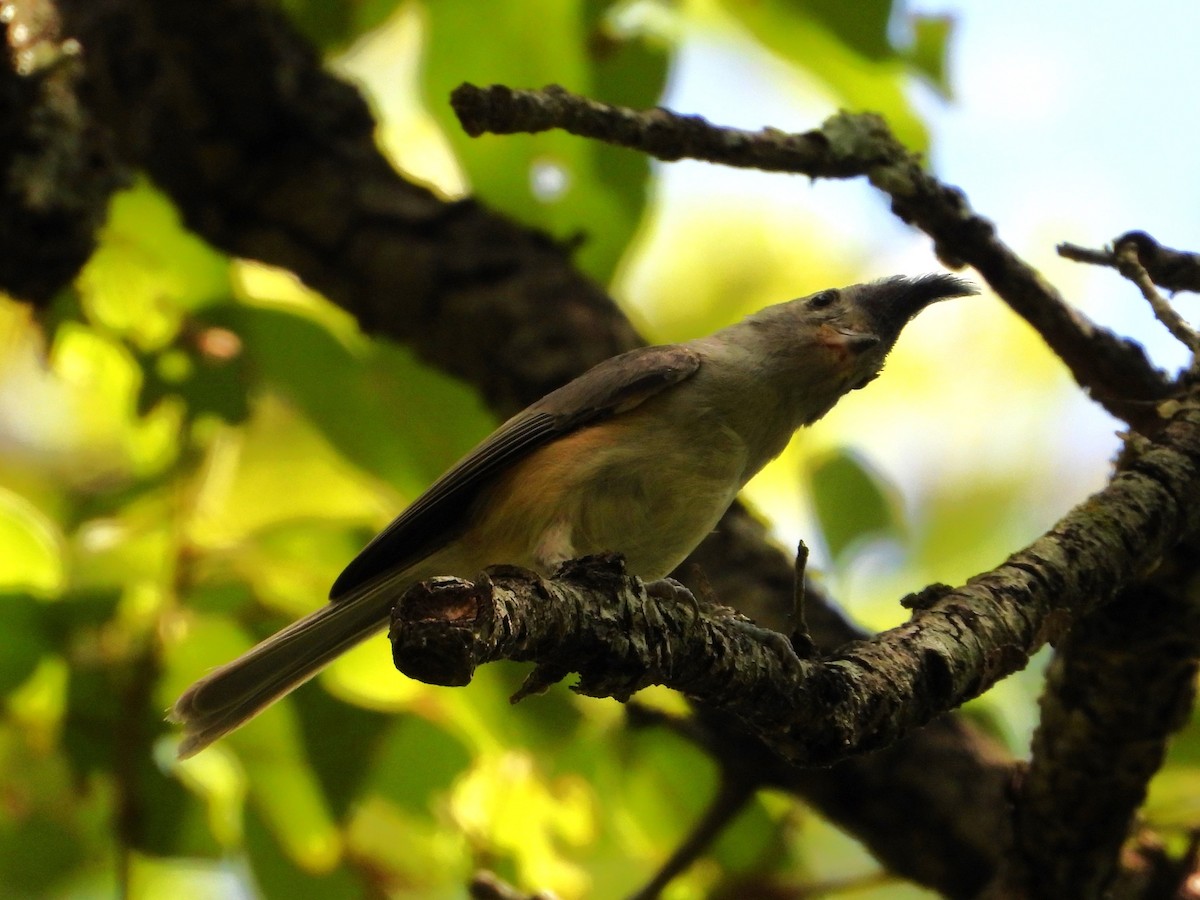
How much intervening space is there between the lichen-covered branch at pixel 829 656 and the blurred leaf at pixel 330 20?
2.80 m

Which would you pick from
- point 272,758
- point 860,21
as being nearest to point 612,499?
point 272,758

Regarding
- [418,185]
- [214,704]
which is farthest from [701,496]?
[418,185]

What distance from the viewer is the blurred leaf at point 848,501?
3533 millimetres

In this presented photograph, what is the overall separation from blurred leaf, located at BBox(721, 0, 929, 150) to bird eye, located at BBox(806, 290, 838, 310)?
540 millimetres

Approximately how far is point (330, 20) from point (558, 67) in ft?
3.68

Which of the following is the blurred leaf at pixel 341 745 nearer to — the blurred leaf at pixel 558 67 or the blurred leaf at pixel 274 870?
the blurred leaf at pixel 274 870

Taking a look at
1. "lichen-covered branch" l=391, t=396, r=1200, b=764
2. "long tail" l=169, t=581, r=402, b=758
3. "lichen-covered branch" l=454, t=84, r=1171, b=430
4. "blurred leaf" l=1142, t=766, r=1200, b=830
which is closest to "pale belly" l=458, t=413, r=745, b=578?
"long tail" l=169, t=581, r=402, b=758

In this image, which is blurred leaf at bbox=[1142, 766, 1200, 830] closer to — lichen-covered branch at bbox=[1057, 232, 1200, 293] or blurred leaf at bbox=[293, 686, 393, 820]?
lichen-covered branch at bbox=[1057, 232, 1200, 293]

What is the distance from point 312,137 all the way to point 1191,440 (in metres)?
3.04

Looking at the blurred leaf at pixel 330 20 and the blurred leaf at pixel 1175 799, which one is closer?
the blurred leaf at pixel 1175 799

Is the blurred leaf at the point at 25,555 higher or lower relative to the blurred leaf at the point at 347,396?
lower

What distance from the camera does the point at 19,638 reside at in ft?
11.1

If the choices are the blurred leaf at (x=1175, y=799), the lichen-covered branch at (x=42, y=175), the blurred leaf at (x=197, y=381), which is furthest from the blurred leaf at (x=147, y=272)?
the blurred leaf at (x=1175, y=799)

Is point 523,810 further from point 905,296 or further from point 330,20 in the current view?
point 330,20
